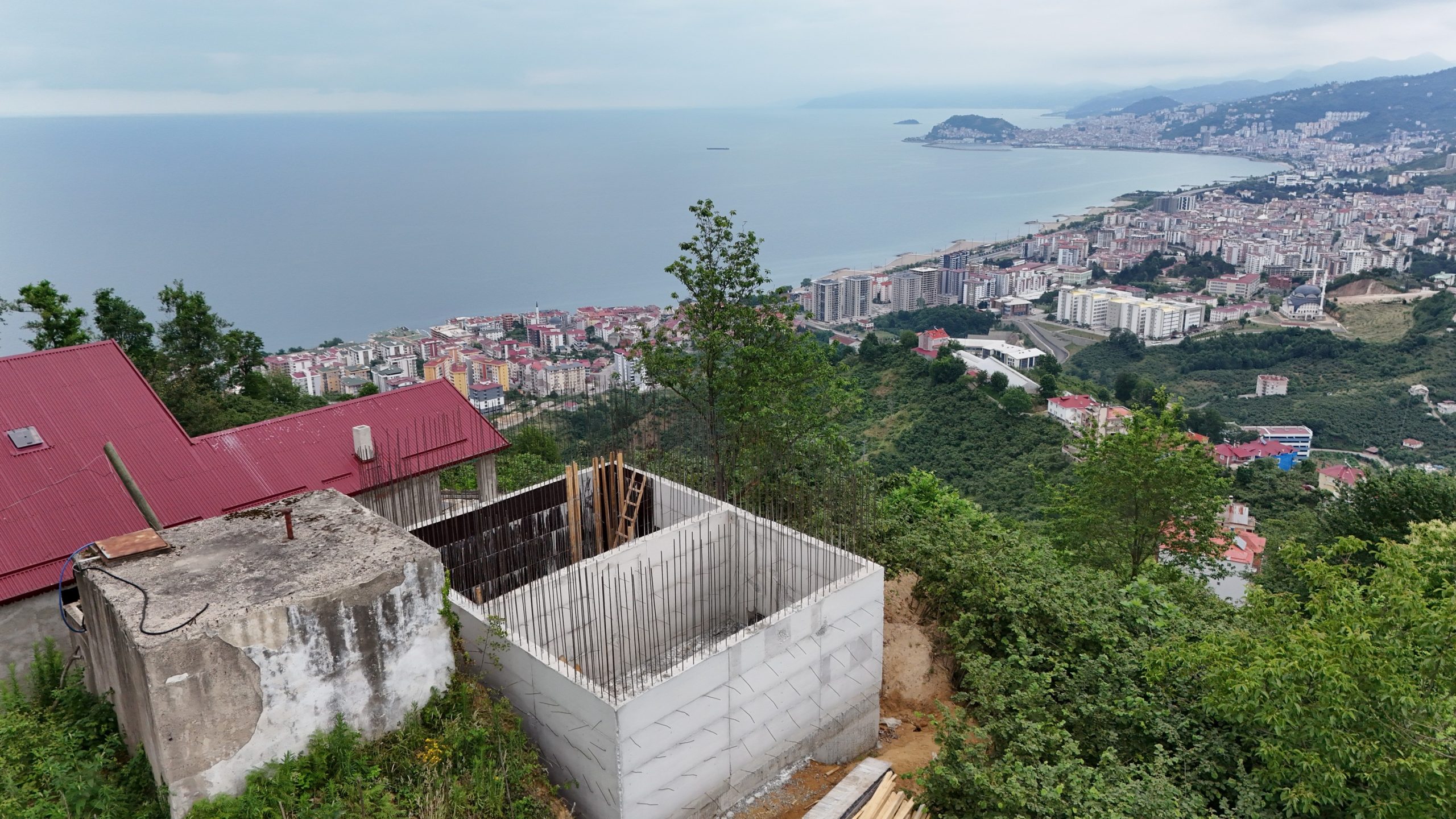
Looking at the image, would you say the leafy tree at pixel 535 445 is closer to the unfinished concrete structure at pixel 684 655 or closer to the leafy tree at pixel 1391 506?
the unfinished concrete structure at pixel 684 655

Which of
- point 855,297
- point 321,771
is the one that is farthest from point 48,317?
point 855,297

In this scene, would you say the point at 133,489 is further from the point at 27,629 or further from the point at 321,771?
the point at 321,771

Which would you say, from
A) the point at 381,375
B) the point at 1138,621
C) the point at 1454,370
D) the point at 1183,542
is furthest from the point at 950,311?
the point at 1138,621

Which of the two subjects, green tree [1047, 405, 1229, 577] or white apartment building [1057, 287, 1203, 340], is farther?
white apartment building [1057, 287, 1203, 340]

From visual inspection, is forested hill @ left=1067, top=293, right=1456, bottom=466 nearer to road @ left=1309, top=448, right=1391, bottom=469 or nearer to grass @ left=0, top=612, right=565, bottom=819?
road @ left=1309, top=448, right=1391, bottom=469

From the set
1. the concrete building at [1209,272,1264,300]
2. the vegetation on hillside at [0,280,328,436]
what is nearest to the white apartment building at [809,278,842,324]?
the concrete building at [1209,272,1264,300]
